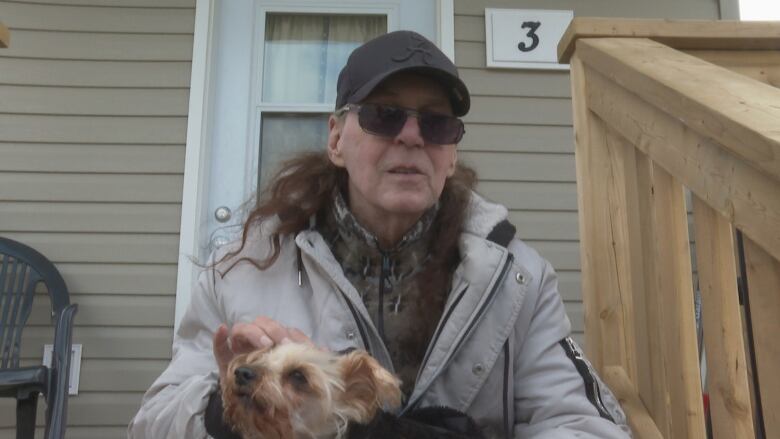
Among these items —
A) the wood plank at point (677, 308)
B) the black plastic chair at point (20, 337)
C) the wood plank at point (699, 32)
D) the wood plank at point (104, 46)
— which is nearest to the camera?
the wood plank at point (677, 308)

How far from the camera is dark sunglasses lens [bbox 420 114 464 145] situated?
5.65 ft

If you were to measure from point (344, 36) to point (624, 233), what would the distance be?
2.31 meters

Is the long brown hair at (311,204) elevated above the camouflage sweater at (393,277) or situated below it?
above

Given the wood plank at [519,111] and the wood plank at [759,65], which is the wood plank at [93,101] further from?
the wood plank at [759,65]

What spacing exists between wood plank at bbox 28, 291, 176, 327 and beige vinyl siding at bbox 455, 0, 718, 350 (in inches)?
70.9

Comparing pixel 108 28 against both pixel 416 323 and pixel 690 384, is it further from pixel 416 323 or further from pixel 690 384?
pixel 690 384

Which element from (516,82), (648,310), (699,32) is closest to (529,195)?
(516,82)

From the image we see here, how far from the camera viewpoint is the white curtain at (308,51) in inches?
145

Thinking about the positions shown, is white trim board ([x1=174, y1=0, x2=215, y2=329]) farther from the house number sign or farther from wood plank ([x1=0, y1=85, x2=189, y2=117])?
the house number sign

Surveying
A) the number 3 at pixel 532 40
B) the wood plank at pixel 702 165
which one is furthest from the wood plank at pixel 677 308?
the number 3 at pixel 532 40

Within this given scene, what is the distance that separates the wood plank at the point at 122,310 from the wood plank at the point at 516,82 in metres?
1.99

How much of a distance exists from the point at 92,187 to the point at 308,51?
55.0 inches

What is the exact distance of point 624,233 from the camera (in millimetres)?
1996

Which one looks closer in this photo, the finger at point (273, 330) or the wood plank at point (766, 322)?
the wood plank at point (766, 322)
